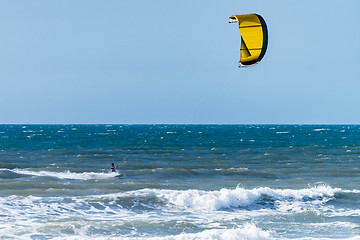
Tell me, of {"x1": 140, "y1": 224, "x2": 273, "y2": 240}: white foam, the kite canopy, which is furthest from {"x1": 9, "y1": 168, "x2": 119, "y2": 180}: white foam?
{"x1": 140, "y1": 224, "x2": 273, "y2": 240}: white foam

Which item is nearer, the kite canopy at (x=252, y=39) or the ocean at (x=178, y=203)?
the ocean at (x=178, y=203)

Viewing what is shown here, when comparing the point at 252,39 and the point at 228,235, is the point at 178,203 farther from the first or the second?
the point at 252,39

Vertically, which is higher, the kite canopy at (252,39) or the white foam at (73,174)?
the kite canopy at (252,39)

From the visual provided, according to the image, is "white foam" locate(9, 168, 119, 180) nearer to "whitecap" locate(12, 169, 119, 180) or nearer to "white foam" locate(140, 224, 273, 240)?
"whitecap" locate(12, 169, 119, 180)

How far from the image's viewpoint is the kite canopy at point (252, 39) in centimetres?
1872

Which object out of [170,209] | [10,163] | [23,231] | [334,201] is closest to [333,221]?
[334,201]

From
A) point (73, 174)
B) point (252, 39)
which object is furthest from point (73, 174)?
point (252, 39)

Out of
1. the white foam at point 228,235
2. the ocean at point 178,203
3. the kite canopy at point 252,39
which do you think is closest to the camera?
the white foam at point 228,235

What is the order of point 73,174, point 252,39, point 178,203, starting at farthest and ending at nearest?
point 73,174
point 178,203
point 252,39

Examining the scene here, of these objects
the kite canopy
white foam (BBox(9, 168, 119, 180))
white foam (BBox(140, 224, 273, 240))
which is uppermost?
the kite canopy

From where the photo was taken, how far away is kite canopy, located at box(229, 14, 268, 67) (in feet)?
61.4

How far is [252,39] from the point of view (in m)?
18.9

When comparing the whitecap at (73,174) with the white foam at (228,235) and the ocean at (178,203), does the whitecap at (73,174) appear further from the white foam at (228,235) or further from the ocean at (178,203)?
the white foam at (228,235)

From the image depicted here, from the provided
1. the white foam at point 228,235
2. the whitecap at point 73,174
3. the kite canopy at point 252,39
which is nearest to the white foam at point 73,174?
the whitecap at point 73,174
